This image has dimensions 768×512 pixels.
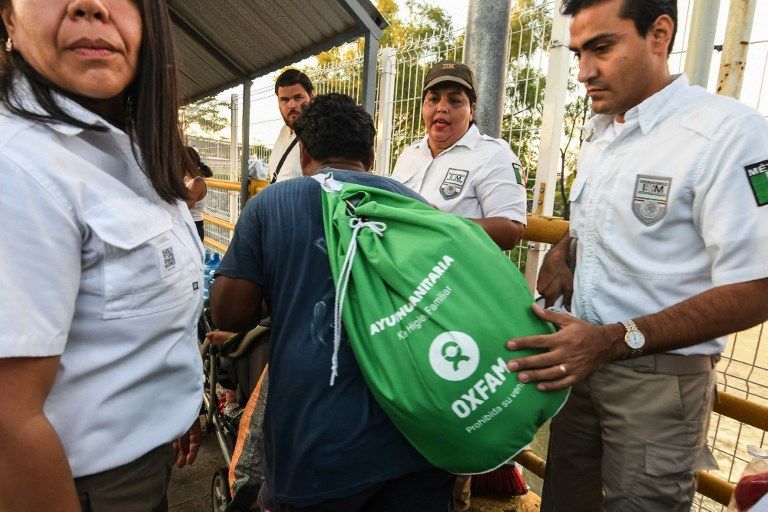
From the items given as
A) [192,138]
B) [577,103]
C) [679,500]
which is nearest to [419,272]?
[679,500]

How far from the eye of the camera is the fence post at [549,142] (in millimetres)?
3135

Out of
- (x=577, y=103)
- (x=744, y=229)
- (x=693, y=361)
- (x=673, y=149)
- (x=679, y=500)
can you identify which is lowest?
(x=679, y=500)

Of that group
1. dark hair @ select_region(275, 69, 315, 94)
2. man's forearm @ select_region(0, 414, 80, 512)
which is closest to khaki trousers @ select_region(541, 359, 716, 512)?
man's forearm @ select_region(0, 414, 80, 512)

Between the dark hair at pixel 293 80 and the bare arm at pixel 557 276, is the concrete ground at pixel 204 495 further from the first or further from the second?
the dark hair at pixel 293 80

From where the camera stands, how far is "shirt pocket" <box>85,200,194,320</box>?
852 millimetres

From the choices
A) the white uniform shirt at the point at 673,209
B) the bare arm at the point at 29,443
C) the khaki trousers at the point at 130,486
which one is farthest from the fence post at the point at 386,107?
the bare arm at the point at 29,443

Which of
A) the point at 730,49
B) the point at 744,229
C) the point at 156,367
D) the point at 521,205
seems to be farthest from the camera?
the point at 521,205

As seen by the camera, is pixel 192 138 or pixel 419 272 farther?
pixel 192 138

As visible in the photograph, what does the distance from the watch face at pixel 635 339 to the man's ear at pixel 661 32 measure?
0.89m

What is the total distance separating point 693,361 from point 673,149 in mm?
628

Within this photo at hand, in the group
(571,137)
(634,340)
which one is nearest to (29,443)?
(634,340)

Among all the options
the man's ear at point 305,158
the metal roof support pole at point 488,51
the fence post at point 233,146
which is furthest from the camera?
the fence post at point 233,146

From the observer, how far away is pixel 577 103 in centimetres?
354

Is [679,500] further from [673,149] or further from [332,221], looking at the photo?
[332,221]
